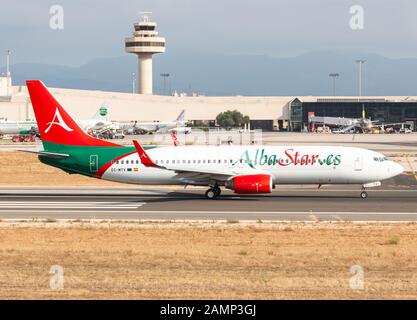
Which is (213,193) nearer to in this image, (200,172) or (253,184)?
Answer: (200,172)

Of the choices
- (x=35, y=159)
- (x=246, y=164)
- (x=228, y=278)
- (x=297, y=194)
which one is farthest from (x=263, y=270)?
(x=35, y=159)

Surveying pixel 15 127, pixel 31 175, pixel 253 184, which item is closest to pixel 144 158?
pixel 253 184

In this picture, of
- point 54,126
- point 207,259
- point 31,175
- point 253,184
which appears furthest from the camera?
point 31,175

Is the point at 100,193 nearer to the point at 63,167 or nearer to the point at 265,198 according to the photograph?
the point at 63,167

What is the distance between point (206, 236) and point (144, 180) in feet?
56.6

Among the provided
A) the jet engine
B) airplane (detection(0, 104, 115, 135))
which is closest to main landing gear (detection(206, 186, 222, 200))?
the jet engine

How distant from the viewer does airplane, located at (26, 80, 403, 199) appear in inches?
1874

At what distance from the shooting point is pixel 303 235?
33094 mm

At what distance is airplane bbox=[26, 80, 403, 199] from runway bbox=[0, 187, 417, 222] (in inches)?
49.0

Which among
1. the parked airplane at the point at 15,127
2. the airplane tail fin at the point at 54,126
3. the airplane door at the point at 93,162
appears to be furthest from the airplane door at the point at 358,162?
the parked airplane at the point at 15,127

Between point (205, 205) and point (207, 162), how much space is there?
4.44 m

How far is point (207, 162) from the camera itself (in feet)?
161

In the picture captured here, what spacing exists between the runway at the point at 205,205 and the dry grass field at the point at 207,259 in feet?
11.2

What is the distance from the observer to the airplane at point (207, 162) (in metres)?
47.6
